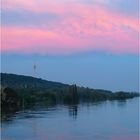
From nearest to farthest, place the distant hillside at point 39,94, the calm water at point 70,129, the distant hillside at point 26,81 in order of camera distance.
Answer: the calm water at point 70,129
the distant hillside at point 39,94
the distant hillside at point 26,81

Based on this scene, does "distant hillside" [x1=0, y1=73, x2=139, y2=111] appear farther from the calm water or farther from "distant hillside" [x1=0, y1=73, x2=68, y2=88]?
the calm water

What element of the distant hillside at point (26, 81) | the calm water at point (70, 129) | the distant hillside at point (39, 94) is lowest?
the calm water at point (70, 129)

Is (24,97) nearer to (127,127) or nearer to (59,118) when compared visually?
(59,118)

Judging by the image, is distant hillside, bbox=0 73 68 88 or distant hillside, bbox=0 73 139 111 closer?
distant hillside, bbox=0 73 139 111

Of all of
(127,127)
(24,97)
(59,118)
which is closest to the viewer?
(127,127)

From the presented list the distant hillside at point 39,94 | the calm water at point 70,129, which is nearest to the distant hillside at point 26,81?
the distant hillside at point 39,94

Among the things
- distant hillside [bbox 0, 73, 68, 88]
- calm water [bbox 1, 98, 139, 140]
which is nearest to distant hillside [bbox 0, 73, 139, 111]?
distant hillside [bbox 0, 73, 68, 88]

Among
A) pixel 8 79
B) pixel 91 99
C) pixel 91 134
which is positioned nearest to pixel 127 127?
pixel 91 134

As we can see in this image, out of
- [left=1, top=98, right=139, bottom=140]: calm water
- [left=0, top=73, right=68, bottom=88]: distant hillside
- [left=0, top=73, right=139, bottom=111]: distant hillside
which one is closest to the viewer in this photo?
[left=1, top=98, right=139, bottom=140]: calm water

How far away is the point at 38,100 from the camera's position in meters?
57.8

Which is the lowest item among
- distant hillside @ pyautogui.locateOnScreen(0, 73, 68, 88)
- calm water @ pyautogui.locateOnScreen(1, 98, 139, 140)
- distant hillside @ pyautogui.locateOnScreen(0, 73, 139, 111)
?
calm water @ pyautogui.locateOnScreen(1, 98, 139, 140)

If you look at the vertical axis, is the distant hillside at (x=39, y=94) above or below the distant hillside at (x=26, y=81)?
below

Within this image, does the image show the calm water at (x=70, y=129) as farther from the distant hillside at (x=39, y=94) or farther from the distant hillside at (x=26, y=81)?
the distant hillside at (x=26, y=81)

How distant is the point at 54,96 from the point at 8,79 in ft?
54.4
